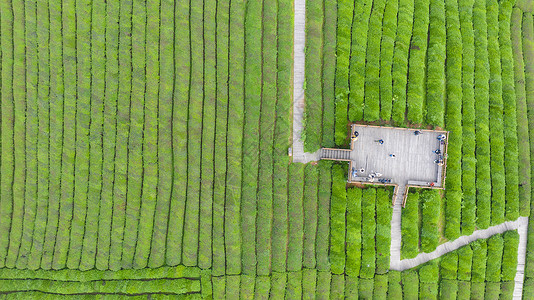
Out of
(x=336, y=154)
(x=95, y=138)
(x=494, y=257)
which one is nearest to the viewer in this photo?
(x=336, y=154)

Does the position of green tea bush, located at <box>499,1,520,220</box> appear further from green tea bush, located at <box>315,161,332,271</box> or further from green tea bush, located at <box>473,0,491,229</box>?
green tea bush, located at <box>315,161,332,271</box>

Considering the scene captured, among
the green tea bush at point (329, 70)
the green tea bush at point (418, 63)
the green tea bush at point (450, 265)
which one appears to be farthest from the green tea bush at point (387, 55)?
the green tea bush at point (450, 265)

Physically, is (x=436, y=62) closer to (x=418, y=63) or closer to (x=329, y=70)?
(x=418, y=63)

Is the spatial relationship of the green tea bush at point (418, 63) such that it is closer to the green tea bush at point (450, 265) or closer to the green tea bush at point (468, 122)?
the green tea bush at point (468, 122)

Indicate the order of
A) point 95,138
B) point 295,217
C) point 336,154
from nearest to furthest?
point 336,154
point 295,217
point 95,138

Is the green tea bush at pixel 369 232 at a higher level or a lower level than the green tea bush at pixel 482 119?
lower

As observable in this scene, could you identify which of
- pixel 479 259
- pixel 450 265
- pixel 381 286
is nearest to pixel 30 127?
pixel 381 286

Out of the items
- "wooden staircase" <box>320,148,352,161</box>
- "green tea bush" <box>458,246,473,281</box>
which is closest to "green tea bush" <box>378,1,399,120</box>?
"wooden staircase" <box>320,148,352,161</box>
